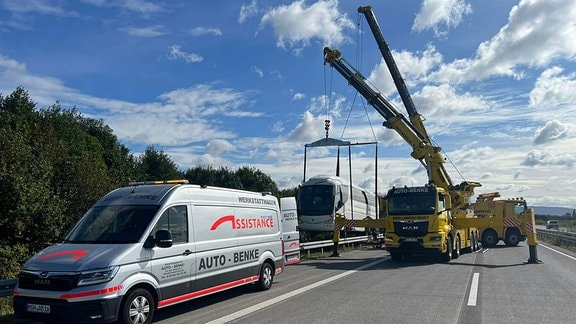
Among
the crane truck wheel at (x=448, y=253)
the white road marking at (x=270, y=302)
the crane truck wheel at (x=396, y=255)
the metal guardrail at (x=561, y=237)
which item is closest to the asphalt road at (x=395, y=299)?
the white road marking at (x=270, y=302)

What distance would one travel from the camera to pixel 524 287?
39.5 feet

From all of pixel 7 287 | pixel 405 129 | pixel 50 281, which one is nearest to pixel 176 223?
pixel 50 281

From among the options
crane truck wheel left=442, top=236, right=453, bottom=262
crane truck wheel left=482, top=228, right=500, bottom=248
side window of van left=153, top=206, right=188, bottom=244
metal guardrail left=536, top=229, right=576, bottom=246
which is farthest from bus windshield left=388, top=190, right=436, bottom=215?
metal guardrail left=536, top=229, right=576, bottom=246

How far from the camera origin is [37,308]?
22.9 feet

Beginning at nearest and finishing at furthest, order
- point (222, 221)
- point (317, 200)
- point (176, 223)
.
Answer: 1. point (176, 223)
2. point (222, 221)
3. point (317, 200)

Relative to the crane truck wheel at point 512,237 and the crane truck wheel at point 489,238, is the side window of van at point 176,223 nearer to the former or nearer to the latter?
the crane truck wheel at point 489,238

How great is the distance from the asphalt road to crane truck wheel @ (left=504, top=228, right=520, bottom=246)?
1432 centimetres

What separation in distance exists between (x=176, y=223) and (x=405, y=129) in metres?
18.6

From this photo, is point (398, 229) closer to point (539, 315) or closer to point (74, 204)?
point (539, 315)

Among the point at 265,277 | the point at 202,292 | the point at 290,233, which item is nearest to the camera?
the point at 202,292

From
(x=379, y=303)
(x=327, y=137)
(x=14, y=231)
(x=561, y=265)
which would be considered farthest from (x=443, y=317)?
(x=327, y=137)

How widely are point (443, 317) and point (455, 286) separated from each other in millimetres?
3962

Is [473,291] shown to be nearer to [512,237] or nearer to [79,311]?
[79,311]

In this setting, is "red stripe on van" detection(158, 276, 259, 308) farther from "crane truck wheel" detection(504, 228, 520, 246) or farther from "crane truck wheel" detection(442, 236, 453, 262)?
"crane truck wheel" detection(504, 228, 520, 246)
